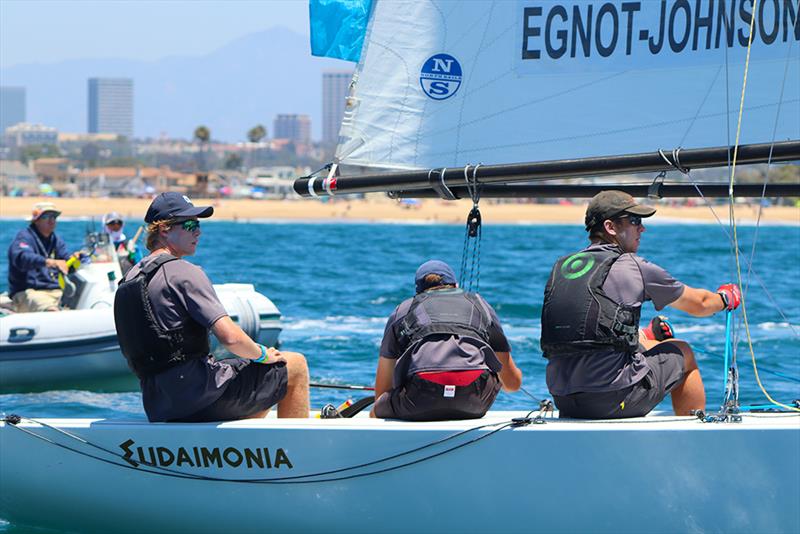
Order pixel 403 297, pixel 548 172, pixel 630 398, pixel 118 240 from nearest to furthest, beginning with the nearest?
1. pixel 630 398
2. pixel 548 172
3. pixel 118 240
4. pixel 403 297

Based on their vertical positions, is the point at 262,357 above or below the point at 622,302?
below

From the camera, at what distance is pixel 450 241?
4256 centimetres

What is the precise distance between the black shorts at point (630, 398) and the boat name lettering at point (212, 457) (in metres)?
1.12

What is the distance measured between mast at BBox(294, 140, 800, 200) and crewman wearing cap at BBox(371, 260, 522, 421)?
1017mm

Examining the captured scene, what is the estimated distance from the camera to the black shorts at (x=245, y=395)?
4.90m

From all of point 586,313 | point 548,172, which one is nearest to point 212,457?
point 586,313

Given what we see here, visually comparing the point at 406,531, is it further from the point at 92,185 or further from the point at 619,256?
the point at 92,185

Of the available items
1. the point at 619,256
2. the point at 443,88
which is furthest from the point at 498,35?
the point at 619,256

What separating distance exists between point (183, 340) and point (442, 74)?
2067mm

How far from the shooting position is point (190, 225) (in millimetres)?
4859

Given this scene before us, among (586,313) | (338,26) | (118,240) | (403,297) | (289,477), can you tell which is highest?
(338,26)

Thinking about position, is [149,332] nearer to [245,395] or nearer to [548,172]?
[245,395]

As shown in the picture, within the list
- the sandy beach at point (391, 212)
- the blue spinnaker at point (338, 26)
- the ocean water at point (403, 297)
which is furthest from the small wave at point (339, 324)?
the sandy beach at point (391, 212)

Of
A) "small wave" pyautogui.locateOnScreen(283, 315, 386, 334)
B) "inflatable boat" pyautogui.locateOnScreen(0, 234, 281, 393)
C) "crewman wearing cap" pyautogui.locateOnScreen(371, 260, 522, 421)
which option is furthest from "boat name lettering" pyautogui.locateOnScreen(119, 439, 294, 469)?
"small wave" pyautogui.locateOnScreen(283, 315, 386, 334)
